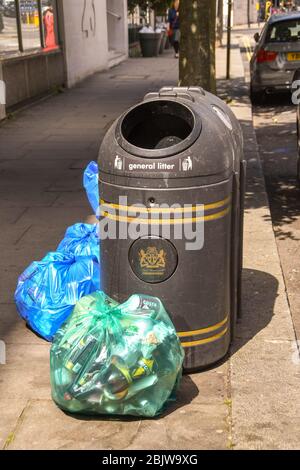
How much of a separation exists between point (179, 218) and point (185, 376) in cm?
96

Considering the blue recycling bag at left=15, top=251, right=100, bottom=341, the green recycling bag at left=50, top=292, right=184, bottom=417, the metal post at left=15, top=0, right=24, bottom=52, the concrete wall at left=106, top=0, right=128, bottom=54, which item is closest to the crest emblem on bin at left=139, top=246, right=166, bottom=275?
the green recycling bag at left=50, top=292, right=184, bottom=417

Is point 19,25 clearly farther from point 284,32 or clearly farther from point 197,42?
point 197,42

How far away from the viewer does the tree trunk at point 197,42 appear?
985 centimetres

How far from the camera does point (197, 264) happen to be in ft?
13.1

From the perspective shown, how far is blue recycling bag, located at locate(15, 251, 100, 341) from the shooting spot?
461cm

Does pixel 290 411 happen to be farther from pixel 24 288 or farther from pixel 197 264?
pixel 24 288

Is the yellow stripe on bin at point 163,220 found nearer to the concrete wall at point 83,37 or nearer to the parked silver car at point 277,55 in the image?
the parked silver car at point 277,55

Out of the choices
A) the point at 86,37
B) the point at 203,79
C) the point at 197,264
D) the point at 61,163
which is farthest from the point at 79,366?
the point at 86,37

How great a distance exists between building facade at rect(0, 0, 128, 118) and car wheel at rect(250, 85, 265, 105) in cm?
464

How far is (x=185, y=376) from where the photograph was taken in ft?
13.7

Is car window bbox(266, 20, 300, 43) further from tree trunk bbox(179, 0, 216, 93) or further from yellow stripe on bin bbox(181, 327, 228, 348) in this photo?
yellow stripe on bin bbox(181, 327, 228, 348)

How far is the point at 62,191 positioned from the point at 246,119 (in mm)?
5556

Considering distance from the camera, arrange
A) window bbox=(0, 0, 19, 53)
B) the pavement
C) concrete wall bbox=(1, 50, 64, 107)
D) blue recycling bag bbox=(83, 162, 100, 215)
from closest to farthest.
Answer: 1. the pavement
2. blue recycling bag bbox=(83, 162, 100, 215)
3. window bbox=(0, 0, 19, 53)
4. concrete wall bbox=(1, 50, 64, 107)

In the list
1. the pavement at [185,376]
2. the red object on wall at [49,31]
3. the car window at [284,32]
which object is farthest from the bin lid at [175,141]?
the red object on wall at [49,31]
